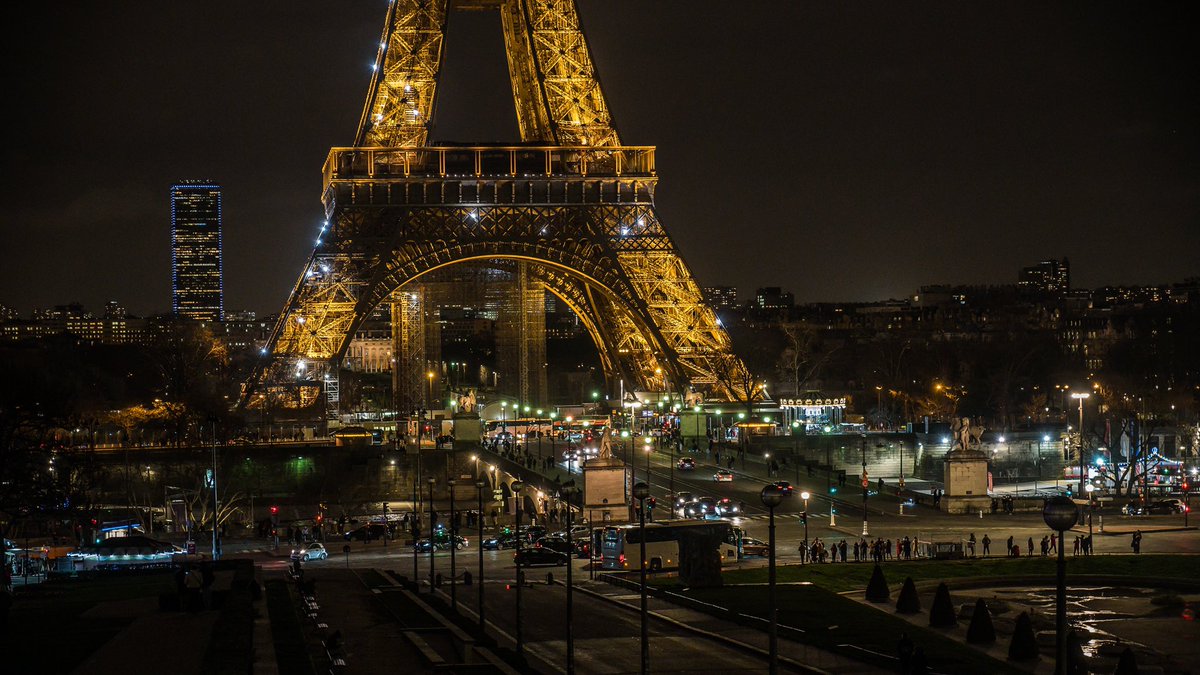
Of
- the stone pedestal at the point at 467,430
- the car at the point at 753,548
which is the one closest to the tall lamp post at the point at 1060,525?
the car at the point at 753,548

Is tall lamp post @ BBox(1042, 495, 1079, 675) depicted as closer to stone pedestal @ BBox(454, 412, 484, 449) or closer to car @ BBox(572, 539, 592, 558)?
car @ BBox(572, 539, 592, 558)

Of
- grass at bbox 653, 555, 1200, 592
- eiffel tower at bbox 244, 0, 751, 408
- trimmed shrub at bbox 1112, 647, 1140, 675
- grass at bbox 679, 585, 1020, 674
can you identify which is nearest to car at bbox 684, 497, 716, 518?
eiffel tower at bbox 244, 0, 751, 408

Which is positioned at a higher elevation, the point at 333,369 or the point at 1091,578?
the point at 333,369

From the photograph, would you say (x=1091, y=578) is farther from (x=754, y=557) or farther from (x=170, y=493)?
(x=170, y=493)

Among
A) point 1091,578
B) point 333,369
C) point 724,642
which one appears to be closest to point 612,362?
point 333,369

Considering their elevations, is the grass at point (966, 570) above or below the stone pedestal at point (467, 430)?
below

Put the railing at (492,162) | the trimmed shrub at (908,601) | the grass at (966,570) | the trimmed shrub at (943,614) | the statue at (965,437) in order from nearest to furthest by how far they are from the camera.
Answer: the trimmed shrub at (943,614) < the trimmed shrub at (908,601) < the grass at (966,570) < the statue at (965,437) < the railing at (492,162)

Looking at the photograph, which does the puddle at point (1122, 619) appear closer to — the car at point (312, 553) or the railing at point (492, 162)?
the car at point (312, 553)
